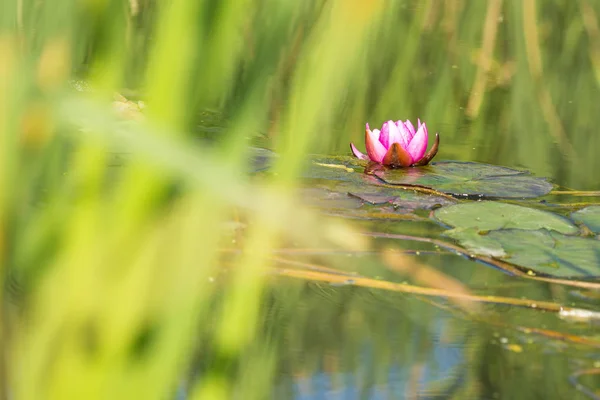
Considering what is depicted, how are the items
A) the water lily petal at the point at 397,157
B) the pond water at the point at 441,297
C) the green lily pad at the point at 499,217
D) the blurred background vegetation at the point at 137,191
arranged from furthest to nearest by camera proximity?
the water lily petal at the point at 397,157
the green lily pad at the point at 499,217
the pond water at the point at 441,297
the blurred background vegetation at the point at 137,191

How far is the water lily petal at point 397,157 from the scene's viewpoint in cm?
199

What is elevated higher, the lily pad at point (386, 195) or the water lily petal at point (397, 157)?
the water lily petal at point (397, 157)

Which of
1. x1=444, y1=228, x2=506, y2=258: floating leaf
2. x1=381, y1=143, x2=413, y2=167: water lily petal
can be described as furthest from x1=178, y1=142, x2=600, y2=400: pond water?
x1=381, y1=143, x2=413, y2=167: water lily petal

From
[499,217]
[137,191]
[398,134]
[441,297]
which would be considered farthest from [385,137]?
[137,191]

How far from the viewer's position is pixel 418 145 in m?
2.02

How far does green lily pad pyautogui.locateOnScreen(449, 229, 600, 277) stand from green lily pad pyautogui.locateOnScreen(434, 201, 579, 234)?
0.03 metres

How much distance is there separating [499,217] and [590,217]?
0.58 ft

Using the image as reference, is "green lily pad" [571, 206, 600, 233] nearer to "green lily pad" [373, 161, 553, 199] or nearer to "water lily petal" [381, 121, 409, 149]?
"green lily pad" [373, 161, 553, 199]

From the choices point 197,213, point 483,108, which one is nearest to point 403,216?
point 197,213

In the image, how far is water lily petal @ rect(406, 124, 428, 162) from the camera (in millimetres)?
2006

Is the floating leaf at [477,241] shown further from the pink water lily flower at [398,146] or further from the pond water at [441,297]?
the pink water lily flower at [398,146]

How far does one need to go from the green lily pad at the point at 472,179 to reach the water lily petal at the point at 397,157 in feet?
0.08

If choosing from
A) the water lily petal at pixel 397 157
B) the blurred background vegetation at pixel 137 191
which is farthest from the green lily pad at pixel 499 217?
the blurred background vegetation at pixel 137 191

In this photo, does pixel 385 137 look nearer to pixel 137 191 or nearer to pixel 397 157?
pixel 397 157
